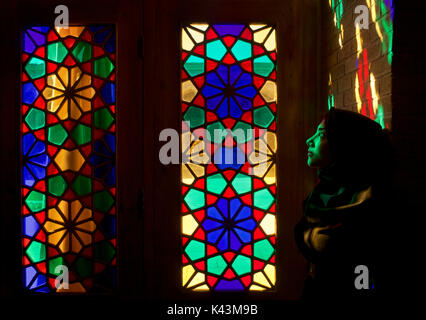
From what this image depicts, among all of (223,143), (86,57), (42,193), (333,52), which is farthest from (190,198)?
(333,52)

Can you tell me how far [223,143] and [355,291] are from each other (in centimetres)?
126

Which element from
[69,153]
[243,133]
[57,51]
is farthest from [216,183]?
[57,51]

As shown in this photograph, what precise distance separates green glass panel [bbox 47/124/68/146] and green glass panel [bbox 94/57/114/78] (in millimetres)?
441

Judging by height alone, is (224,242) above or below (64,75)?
below

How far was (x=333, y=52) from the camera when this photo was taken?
7.53 ft

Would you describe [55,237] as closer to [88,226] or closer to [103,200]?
[88,226]

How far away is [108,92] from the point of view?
2.41 m

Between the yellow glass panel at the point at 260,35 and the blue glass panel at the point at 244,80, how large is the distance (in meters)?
0.24

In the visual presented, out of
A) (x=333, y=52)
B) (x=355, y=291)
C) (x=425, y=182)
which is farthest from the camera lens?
(x=333, y=52)

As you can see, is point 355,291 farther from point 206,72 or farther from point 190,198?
point 206,72

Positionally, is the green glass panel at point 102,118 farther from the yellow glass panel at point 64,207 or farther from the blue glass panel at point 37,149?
the yellow glass panel at point 64,207

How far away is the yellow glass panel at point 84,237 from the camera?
2.43m

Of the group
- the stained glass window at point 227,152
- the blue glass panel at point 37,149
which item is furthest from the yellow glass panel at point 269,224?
the blue glass panel at point 37,149

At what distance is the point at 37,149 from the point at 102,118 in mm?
483
